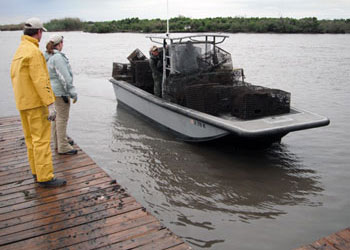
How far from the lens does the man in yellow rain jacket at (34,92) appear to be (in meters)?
3.87

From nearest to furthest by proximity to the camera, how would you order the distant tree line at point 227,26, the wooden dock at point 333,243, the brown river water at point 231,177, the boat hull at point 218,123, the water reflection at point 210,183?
1. the wooden dock at point 333,243
2. the brown river water at point 231,177
3. the water reflection at point 210,183
4. the boat hull at point 218,123
5. the distant tree line at point 227,26

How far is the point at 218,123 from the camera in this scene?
6.05 m

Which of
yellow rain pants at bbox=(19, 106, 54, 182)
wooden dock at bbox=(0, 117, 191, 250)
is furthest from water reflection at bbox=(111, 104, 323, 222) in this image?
yellow rain pants at bbox=(19, 106, 54, 182)

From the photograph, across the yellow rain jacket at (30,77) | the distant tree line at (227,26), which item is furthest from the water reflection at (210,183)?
the distant tree line at (227,26)

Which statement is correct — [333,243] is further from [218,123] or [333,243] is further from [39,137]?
[39,137]

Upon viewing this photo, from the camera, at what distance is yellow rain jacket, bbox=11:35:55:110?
3848 mm

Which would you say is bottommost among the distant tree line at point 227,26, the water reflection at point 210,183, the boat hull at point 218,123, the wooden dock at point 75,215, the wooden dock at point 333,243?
the water reflection at point 210,183

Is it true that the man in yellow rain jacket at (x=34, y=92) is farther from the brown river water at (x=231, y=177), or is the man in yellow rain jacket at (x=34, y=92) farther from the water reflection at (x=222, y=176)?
the water reflection at (x=222, y=176)

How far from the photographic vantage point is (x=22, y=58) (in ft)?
12.6

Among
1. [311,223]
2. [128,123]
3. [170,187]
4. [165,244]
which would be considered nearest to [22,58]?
[165,244]

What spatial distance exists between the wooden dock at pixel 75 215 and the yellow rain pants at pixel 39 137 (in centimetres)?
30

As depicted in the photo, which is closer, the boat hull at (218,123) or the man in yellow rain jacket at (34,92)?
the man in yellow rain jacket at (34,92)

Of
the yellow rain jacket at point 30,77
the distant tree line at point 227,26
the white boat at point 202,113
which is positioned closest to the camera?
the yellow rain jacket at point 30,77

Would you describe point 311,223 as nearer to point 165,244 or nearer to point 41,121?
point 165,244
